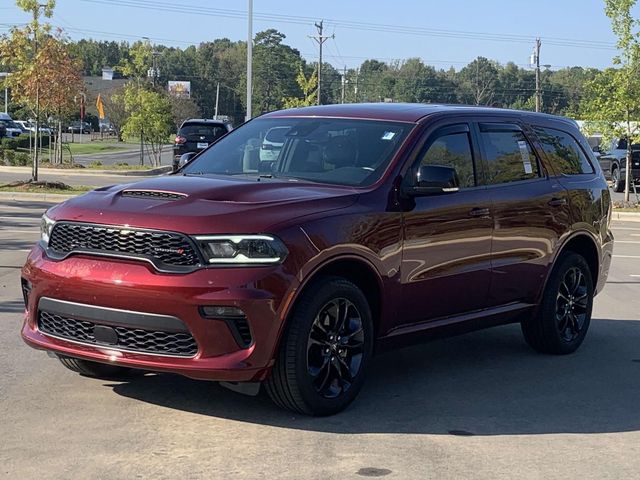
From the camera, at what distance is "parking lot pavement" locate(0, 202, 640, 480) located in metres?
4.72

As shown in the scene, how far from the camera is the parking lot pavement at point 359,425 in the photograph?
472 cm

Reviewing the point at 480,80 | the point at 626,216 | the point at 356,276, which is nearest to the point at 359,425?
the point at 356,276

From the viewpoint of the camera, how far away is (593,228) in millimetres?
7961

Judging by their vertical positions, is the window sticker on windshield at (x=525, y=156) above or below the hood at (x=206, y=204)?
above

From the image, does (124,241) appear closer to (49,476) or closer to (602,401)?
(49,476)

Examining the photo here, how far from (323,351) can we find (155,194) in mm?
1378

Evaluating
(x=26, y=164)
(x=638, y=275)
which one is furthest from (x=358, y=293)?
(x=26, y=164)

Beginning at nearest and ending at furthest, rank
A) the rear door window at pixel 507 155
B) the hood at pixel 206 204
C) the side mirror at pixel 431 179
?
the hood at pixel 206 204, the side mirror at pixel 431 179, the rear door window at pixel 507 155

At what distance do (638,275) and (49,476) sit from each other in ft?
32.7

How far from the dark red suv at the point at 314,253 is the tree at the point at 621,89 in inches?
700

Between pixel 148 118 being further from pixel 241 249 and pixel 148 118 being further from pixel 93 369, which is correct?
pixel 241 249

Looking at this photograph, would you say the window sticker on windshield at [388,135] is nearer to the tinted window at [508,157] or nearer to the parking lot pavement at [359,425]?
the tinted window at [508,157]

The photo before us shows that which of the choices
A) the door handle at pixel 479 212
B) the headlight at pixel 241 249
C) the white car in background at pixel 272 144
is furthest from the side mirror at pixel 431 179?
the headlight at pixel 241 249

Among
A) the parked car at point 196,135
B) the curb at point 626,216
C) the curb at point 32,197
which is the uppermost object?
the parked car at point 196,135
